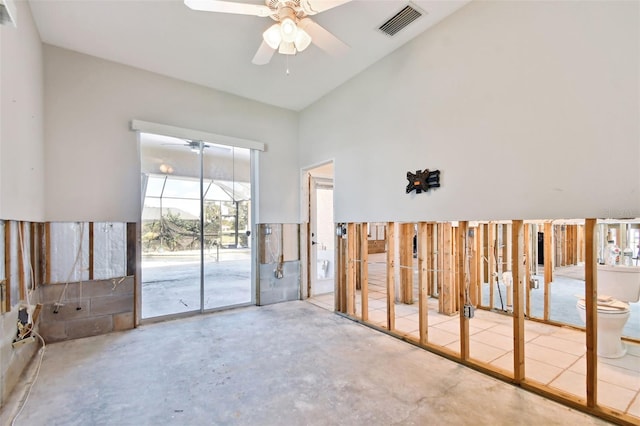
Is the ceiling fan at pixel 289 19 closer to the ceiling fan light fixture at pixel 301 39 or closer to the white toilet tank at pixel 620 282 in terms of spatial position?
the ceiling fan light fixture at pixel 301 39

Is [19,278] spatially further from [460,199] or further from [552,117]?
[552,117]

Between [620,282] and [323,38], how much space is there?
368cm

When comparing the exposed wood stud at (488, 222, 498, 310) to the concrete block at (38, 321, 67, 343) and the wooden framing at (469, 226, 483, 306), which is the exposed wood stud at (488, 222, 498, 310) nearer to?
the wooden framing at (469, 226, 483, 306)

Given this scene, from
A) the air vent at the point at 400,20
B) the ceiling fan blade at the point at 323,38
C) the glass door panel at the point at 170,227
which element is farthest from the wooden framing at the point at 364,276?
the glass door panel at the point at 170,227

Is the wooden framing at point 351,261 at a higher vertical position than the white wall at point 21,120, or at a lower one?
lower

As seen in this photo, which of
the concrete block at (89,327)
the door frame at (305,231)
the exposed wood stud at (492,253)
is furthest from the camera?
the door frame at (305,231)

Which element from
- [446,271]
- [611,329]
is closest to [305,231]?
[446,271]

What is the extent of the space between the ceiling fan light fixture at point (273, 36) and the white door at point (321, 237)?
3.02m

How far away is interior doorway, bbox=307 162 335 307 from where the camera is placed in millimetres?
5285

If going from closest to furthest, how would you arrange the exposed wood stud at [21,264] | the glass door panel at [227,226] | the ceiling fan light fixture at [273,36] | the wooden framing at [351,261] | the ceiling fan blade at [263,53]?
the ceiling fan light fixture at [273,36] → the exposed wood stud at [21,264] → the ceiling fan blade at [263,53] → the wooden framing at [351,261] → the glass door panel at [227,226]

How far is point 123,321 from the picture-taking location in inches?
143

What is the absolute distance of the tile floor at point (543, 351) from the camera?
2248 mm

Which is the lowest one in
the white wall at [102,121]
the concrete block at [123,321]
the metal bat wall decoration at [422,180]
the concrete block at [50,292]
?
the concrete block at [123,321]

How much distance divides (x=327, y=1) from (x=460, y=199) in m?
2.05
